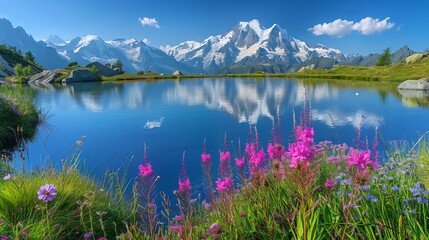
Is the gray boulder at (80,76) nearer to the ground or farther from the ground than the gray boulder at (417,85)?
farther from the ground

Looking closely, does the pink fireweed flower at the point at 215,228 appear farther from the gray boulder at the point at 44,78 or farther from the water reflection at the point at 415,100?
the gray boulder at the point at 44,78

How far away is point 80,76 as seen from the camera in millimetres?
108312

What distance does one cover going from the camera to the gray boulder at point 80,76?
103575 mm

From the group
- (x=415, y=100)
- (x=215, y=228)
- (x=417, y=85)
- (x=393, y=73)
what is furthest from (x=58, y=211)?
(x=393, y=73)

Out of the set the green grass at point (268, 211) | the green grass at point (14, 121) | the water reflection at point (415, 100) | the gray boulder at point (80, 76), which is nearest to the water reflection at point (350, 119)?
the water reflection at point (415, 100)

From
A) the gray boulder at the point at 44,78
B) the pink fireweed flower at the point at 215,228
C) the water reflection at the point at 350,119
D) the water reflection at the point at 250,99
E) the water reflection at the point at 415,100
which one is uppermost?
the gray boulder at the point at 44,78

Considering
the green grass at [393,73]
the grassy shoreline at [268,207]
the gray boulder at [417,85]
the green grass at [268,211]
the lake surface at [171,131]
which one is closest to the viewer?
the grassy shoreline at [268,207]

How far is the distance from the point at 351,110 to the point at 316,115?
18.2ft

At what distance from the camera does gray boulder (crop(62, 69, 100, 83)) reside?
4078 inches

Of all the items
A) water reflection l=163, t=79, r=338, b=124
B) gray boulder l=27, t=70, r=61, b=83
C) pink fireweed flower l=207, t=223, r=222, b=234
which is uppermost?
gray boulder l=27, t=70, r=61, b=83

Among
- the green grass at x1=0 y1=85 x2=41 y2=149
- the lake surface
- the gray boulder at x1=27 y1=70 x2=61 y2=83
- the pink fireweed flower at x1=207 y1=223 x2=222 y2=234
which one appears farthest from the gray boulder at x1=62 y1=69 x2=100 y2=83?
the pink fireweed flower at x1=207 y1=223 x2=222 y2=234

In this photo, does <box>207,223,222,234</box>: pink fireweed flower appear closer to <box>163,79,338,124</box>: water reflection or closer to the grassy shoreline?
the grassy shoreline

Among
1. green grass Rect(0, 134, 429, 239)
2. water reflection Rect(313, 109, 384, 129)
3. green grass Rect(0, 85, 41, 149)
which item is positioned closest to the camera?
green grass Rect(0, 134, 429, 239)

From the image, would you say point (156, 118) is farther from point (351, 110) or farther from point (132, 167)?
point (351, 110)
